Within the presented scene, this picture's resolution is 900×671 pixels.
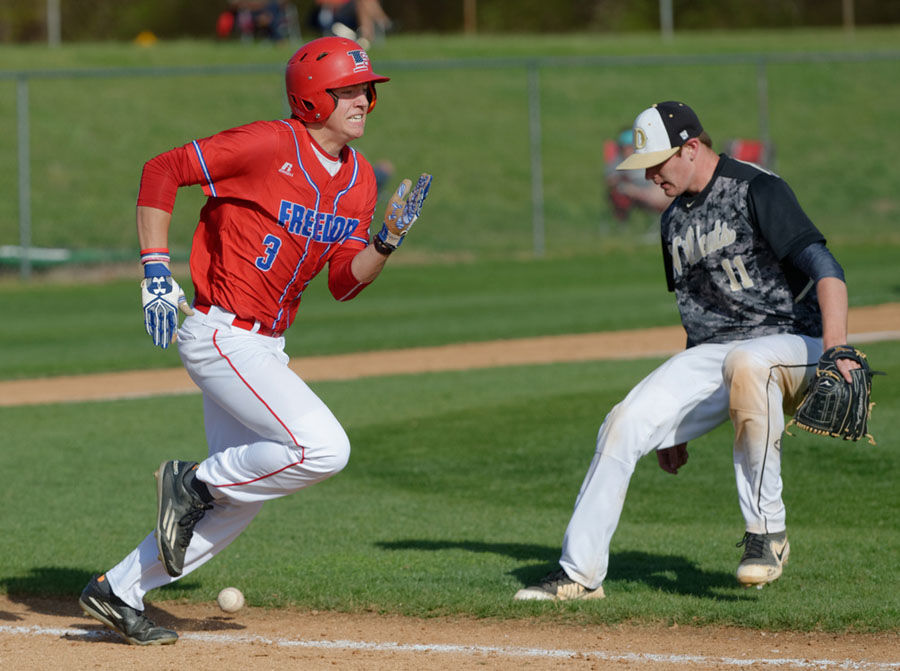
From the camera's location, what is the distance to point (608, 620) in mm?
5254

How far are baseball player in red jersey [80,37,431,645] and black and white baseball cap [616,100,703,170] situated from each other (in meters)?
0.96

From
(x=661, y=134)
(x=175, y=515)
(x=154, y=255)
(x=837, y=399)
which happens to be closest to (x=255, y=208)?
(x=154, y=255)

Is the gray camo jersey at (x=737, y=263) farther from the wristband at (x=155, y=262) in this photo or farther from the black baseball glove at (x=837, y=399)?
the wristband at (x=155, y=262)

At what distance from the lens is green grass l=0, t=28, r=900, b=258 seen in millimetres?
23625

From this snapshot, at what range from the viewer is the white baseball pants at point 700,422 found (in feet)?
17.3

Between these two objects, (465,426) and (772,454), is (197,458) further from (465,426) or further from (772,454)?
(772,454)

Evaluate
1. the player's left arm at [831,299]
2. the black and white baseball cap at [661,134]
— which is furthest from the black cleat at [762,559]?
the black and white baseball cap at [661,134]

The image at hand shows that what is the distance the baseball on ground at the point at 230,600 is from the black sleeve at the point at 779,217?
2.62 meters

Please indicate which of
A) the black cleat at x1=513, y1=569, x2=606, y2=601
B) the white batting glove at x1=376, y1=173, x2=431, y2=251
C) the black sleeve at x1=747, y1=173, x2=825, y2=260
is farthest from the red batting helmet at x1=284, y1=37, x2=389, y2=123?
the black cleat at x1=513, y1=569, x2=606, y2=601

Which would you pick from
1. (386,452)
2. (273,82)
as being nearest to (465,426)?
(386,452)

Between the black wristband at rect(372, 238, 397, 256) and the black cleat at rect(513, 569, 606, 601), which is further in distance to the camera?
the black cleat at rect(513, 569, 606, 601)

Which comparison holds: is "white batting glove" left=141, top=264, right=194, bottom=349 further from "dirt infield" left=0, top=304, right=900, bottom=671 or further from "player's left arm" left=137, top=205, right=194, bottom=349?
"dirt infield" left=0, top=304, right=900, bottom=671

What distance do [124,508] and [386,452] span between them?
1967mm

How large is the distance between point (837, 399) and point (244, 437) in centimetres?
230
